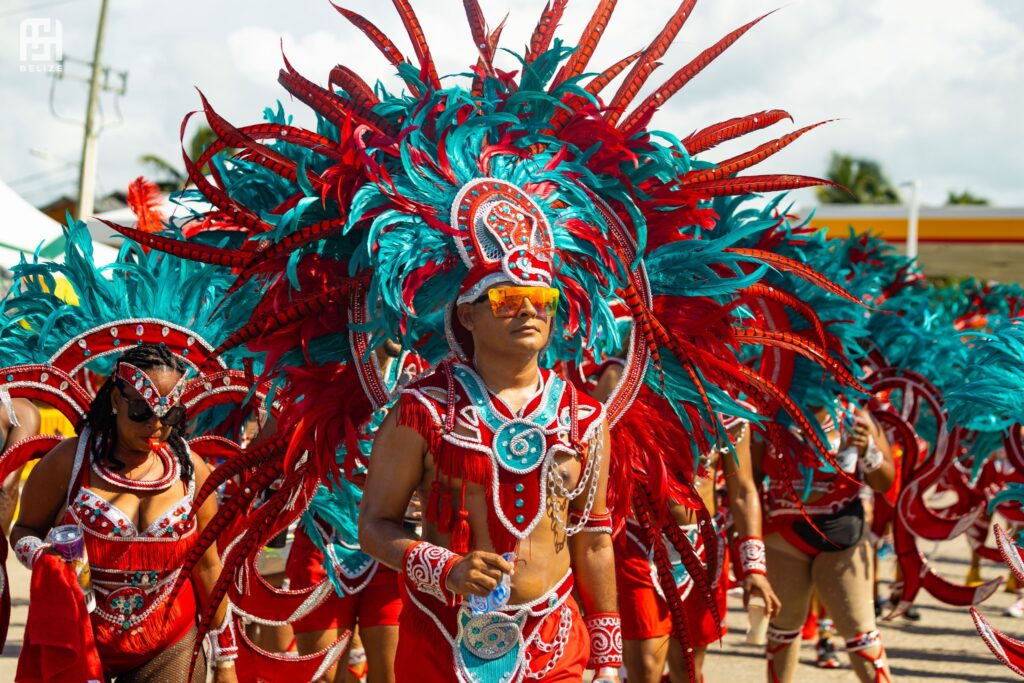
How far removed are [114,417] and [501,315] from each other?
68.7 inches

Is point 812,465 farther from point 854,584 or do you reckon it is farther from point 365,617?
point 365,617

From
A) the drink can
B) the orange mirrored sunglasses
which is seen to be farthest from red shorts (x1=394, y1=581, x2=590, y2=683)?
the drink can

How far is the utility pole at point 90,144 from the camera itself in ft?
62.7

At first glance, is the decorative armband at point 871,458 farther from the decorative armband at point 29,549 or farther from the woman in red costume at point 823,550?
the decorative armband at point 29,549

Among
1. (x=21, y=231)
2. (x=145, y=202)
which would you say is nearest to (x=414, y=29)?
(x=145, y=202)

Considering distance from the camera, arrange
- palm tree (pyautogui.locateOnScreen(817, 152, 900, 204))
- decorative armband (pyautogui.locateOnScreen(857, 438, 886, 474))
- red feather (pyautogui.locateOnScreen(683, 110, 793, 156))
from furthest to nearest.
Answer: palm tree (pyautogui.locateOnScreen(817, 152, 900, 204)) → decorative armband (pyautogui.locateOnScreen(857, 438, 886, 474)) → red feather (pyautogui.locateOnScreen(683, 110, 793, 156))

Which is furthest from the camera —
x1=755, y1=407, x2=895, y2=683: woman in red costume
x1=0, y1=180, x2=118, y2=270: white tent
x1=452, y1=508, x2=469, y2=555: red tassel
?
x1=0, y1=180, x2=118, y2=270: white tent

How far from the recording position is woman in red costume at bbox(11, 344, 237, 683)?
4.26 metres

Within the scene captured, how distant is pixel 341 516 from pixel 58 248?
4987 millimetres

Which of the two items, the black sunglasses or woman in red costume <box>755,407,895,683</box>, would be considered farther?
woman in red costume <box>755,407,895,683</box>

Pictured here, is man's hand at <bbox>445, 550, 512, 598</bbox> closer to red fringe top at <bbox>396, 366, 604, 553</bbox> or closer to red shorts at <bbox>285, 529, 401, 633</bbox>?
red fringe top at <bbox>396, 366, 604, 553</bbox>

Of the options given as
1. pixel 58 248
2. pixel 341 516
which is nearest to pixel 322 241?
pixel 341 516

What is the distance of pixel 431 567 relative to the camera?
310 cm

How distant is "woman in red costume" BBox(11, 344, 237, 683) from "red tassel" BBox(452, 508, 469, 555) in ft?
4.70
